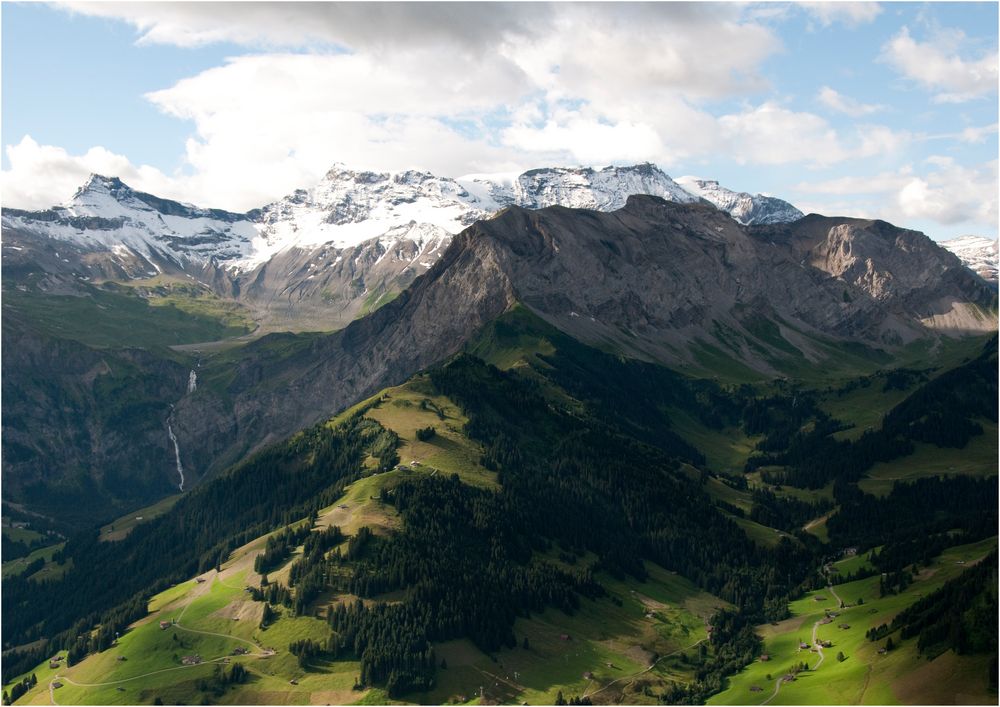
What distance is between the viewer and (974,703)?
19925cm
